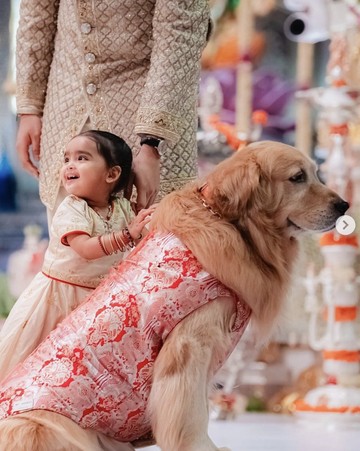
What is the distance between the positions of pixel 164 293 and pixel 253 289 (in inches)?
8.2

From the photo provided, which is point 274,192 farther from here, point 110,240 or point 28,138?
point 28,138

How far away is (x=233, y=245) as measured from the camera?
2.09 meters

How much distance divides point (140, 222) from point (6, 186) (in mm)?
3525

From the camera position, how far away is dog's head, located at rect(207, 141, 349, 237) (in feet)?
6.91

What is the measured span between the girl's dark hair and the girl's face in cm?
1

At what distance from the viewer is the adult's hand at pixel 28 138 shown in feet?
8.41

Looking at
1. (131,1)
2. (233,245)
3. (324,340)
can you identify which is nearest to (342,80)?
(324,340)

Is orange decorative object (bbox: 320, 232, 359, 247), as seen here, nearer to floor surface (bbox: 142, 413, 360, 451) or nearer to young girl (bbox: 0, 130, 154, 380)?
floor surface (bbox: 142, 413, 360, 451)

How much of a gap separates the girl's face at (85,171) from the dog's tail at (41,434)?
589mm

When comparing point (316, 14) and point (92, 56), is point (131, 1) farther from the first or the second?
point (316, 14)

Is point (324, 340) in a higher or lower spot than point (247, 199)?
lower

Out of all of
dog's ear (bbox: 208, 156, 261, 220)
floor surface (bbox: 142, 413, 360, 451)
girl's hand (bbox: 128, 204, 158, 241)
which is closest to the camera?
dog's ear (bbox: 208, 156, 261, 220)

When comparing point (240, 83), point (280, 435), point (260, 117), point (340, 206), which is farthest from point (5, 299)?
point (340, 206)

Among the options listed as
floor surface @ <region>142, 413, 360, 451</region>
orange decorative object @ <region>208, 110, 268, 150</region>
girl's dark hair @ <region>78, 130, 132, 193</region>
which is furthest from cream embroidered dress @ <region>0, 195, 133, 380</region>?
orange decorative object @ <region>208, 110, 268, 150</region>
